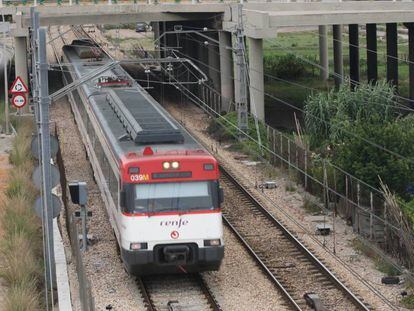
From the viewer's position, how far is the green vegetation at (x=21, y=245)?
59.6ft

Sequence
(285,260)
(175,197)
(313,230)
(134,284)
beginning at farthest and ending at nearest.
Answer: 1. (313,230)
2. (285,260)
3. (134,284)
4. (175,197)

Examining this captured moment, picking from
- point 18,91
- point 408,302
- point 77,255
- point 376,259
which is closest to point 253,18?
point 18,91

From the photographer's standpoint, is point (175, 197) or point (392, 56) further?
point (392, 56)

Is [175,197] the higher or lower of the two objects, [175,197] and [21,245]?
the higher

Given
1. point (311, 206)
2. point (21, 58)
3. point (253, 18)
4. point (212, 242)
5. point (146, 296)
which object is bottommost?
point (311, 206)

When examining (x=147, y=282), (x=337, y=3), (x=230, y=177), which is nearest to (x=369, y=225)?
(x=147, y=282)

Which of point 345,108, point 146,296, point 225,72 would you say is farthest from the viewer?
point 225,72

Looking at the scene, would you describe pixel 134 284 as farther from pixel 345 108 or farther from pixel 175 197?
pixel 345 108

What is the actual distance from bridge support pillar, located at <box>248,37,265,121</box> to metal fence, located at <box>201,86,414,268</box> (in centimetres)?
627

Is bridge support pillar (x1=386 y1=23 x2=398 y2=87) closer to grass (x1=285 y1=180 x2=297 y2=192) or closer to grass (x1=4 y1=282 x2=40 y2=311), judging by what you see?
grass (x1=285 y1=180 x2=297 y2=192)

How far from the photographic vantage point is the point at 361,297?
1916cm

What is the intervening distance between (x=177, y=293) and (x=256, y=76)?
23779 mm

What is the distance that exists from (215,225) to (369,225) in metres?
5.97

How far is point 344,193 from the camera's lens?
88.0ft
